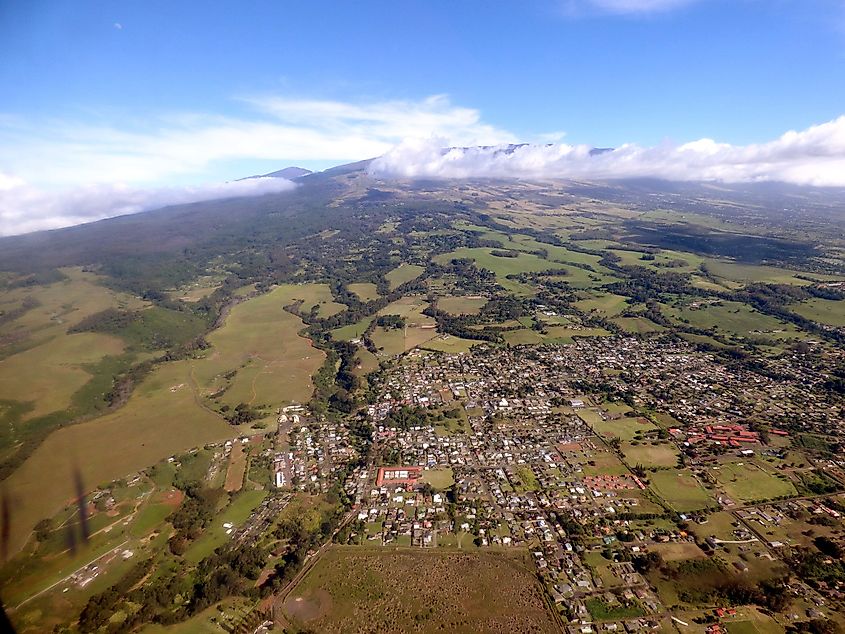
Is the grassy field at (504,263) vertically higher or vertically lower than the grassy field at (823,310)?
higher

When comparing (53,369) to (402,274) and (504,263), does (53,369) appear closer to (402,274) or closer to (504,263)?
(402,274)

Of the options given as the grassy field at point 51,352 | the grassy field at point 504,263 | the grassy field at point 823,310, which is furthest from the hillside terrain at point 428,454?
the grassy field at point 504,263

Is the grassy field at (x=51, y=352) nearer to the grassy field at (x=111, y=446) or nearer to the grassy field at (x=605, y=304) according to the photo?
the grassy field at (x=111, y=446)

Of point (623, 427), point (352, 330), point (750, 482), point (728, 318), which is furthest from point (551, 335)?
point (750, 482)

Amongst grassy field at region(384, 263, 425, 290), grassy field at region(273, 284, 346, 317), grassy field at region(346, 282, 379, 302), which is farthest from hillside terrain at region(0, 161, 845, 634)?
grassy field at region(384, 263, 425, 290)

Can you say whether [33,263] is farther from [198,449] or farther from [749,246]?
[749,246]

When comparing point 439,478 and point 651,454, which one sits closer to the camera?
point 439,478

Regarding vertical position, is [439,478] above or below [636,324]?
above
